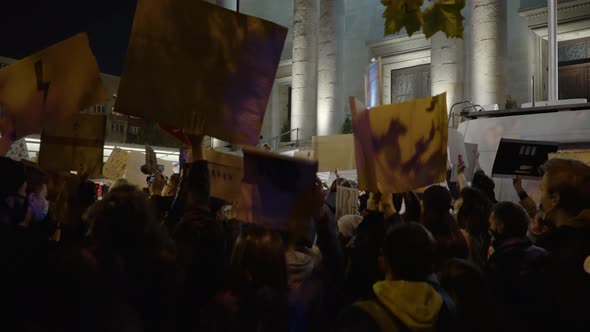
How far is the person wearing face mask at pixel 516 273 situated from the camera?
2.72 m

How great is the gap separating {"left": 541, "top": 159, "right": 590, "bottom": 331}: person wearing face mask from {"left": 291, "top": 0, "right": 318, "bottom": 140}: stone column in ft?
73.2

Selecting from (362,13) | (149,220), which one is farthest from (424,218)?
(362,13)

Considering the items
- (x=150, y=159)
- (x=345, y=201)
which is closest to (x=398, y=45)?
(x=345, y=201)

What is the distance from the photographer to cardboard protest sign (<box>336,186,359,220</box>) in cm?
563

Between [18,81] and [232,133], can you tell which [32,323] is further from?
[18,81]

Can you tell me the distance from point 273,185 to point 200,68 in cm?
78

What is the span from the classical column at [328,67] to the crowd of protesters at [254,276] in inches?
854

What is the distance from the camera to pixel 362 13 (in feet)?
94.0

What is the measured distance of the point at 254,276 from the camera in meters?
2.57

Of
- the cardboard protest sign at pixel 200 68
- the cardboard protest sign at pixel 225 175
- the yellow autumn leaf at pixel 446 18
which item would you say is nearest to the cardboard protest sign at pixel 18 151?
the cardboard protest sign at pixel 225 175

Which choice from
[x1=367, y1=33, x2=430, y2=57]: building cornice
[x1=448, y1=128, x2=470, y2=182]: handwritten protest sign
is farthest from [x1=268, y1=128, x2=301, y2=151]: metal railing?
[x1=448, y1=128, x2=470, y2=182]: handwritten protest sign

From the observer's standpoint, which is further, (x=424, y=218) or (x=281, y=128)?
(x=281, y=128)

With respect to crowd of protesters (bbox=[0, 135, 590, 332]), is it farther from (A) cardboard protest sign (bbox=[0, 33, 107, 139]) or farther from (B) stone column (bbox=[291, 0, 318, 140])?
(B) stone column (bbox=[291, 0, 318, 140])

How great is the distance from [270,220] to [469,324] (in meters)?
1.03
